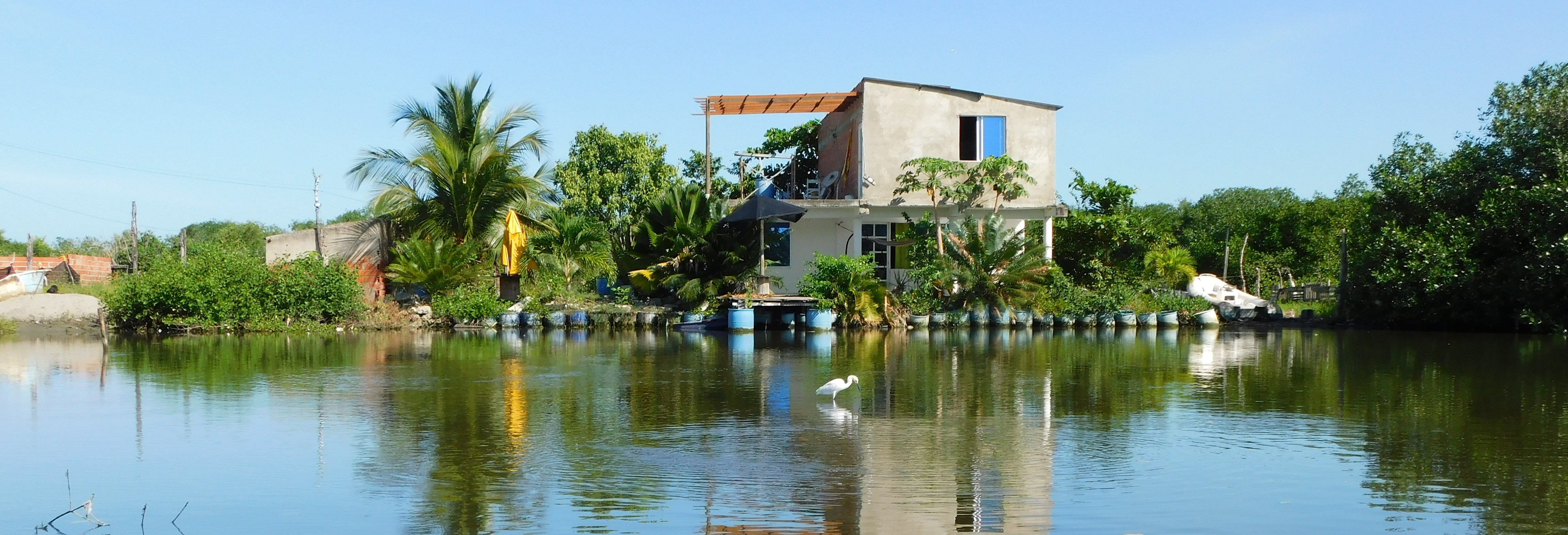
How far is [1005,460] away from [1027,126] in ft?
64.8

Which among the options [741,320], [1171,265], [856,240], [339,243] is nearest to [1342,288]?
[1171,265]

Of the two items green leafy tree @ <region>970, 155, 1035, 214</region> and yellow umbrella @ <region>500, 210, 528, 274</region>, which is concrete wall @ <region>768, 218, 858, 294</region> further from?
yellow umbrella @ <region>500, 210, 528, 274</region>

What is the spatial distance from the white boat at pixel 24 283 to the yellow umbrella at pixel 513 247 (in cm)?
1163

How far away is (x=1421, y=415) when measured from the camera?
992 centimetres

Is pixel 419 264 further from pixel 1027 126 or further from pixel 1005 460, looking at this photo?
pixel 1005 460

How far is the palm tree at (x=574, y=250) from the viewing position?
2569 centimetres

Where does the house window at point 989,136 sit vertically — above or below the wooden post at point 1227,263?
above

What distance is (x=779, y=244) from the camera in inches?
1075

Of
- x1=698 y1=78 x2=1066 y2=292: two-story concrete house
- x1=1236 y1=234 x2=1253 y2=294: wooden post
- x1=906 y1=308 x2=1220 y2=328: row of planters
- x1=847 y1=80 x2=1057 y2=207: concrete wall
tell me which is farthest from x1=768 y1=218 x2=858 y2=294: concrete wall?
x1=1236 y1=234 x2=1253 y2=294: wooden post

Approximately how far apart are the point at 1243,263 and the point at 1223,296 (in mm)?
15611

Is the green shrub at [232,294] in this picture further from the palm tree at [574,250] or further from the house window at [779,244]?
the house window at [779,244]

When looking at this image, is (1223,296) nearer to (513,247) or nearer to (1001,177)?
(1001,177)

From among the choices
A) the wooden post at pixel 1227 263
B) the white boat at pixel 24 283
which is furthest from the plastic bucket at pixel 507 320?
the wooden post at pixel 1227 263

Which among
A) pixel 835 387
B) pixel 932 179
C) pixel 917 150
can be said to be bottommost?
pixel 835 387
